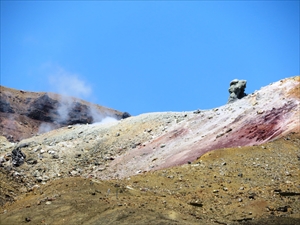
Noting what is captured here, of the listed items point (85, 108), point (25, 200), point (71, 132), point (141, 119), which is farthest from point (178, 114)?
point (85, 108)

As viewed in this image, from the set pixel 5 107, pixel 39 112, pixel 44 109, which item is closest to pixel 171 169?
pixel 39 112

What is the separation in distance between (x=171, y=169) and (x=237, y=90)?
2482 centimetres

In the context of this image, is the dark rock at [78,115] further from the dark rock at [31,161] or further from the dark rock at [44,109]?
the dark rock at [31,161]

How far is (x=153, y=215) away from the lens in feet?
53.0

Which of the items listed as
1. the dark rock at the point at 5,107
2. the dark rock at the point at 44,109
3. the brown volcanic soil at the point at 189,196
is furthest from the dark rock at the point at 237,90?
A: the dark rock at the point at 5,107

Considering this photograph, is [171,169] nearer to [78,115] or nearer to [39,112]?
[39,112]

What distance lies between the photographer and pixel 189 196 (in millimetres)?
20734

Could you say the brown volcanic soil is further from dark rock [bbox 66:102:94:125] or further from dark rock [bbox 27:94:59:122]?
dark rock [bbox 66:102:94:125]

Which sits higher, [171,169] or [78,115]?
[78,115]

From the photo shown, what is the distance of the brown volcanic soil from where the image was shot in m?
16.4

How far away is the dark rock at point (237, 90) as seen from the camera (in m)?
47.8

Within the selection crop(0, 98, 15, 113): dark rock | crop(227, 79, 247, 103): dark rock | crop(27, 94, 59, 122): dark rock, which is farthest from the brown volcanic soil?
crop(27, 94, 59, 122): dark rock

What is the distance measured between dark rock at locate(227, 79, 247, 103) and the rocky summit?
118 mm

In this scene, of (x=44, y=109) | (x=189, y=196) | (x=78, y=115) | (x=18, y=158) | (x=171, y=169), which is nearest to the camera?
(x=189, y=196)
